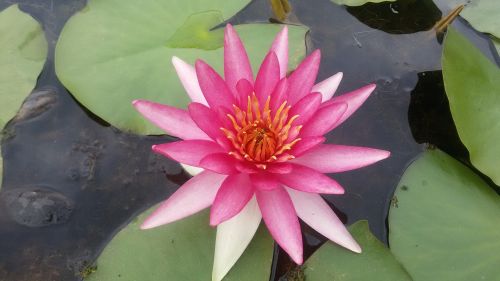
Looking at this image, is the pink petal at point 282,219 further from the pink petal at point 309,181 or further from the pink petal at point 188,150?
the pink petal at point 188,150

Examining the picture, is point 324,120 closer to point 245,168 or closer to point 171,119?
point 245,168

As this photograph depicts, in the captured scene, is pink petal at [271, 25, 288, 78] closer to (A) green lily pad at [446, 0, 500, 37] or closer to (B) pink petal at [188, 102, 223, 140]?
(B) pink petal at [188, 102, 223, 140]

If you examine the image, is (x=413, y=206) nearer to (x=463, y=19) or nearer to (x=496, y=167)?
(x=496, y=167)

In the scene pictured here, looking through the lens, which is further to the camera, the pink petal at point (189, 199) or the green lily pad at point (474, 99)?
the green lily pad at point (474, 99)

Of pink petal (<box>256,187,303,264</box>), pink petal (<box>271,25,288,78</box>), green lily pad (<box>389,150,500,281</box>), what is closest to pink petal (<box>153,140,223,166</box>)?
pink petal (<box>256,187,303,264</box>)

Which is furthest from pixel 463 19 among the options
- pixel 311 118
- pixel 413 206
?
pixel 311 118

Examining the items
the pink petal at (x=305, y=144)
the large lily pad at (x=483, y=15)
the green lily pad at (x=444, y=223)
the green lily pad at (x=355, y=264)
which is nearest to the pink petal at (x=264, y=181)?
the pink petal at (x=305, y=144)
